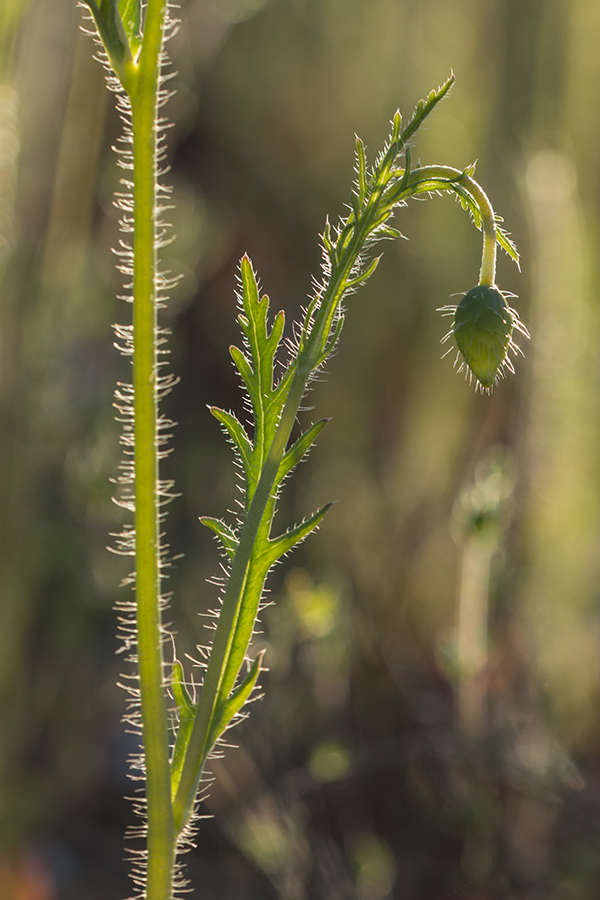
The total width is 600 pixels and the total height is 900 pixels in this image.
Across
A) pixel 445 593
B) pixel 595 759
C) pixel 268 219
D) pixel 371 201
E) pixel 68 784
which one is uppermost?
pixel 268 219

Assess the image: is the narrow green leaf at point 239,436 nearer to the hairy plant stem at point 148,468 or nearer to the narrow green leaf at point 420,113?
the hairy plant stem at point 148,468

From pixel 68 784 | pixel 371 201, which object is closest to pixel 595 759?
pixel 68 784

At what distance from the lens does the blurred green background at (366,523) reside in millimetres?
A: 2355

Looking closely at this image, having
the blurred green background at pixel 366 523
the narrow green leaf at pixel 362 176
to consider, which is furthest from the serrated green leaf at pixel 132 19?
the blurred green background at pixel 366 523

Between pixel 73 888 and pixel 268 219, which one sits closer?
pixel 73 888

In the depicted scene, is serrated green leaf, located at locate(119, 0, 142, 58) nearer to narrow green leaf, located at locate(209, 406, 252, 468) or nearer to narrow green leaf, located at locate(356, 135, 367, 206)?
narrow green leaf, located at locate(356, 135, 367, 206)

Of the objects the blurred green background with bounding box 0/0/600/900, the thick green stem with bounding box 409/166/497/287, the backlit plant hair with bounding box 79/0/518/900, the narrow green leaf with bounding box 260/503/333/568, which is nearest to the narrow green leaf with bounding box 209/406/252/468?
the backlit plant hair with bounding box 79/0/518/900

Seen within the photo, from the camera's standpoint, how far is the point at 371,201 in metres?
1.11

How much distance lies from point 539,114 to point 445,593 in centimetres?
251

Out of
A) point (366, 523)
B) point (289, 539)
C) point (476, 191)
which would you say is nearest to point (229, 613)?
point (289, 539)

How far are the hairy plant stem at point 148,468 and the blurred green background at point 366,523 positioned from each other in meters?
0.87

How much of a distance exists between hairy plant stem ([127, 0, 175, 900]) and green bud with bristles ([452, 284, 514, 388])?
38 centimetres

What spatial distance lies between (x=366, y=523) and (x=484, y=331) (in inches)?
87.4

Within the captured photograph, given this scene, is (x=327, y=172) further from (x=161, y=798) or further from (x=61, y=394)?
(x=161, y=798)
